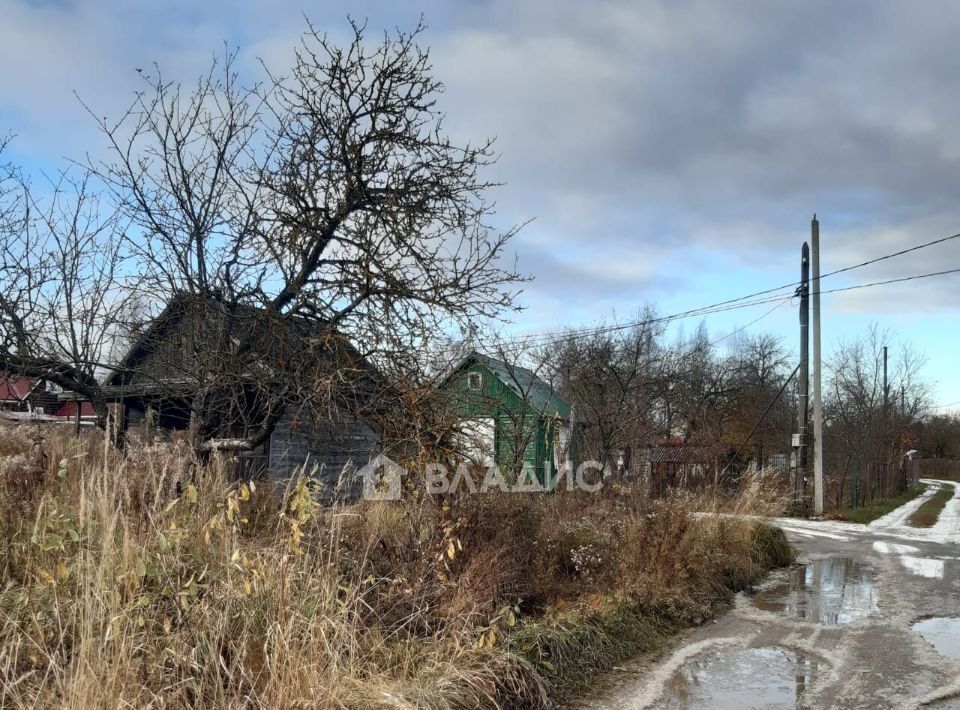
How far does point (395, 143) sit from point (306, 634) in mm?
4741

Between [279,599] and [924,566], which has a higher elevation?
[279,599]

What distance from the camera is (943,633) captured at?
696cm

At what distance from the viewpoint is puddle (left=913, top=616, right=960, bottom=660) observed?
6.37 metres

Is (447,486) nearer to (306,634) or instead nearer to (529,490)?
(529,490)

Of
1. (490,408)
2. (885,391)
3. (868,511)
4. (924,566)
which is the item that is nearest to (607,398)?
(924,566)

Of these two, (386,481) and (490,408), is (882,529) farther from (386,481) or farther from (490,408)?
(386,481)

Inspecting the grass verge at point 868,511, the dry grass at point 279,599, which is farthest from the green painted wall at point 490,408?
the grass verge at point 868,511

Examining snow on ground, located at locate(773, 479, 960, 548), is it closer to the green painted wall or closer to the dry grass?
the green painted wall

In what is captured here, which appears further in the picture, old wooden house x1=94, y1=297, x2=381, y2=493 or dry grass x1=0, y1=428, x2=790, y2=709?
old wooden house x1=94, y1=297, x2=381, y2=493

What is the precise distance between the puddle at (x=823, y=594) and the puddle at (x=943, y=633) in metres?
0.57

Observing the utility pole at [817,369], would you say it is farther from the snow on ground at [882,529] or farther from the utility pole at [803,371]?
the snow on ground at [882,529]

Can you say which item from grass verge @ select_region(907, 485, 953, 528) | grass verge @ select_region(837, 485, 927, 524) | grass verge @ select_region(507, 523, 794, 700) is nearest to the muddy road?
grass verge @ select_region(507, 523, 794, 700)

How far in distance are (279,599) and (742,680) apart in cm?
340

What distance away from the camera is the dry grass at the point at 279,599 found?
11.7 ft
